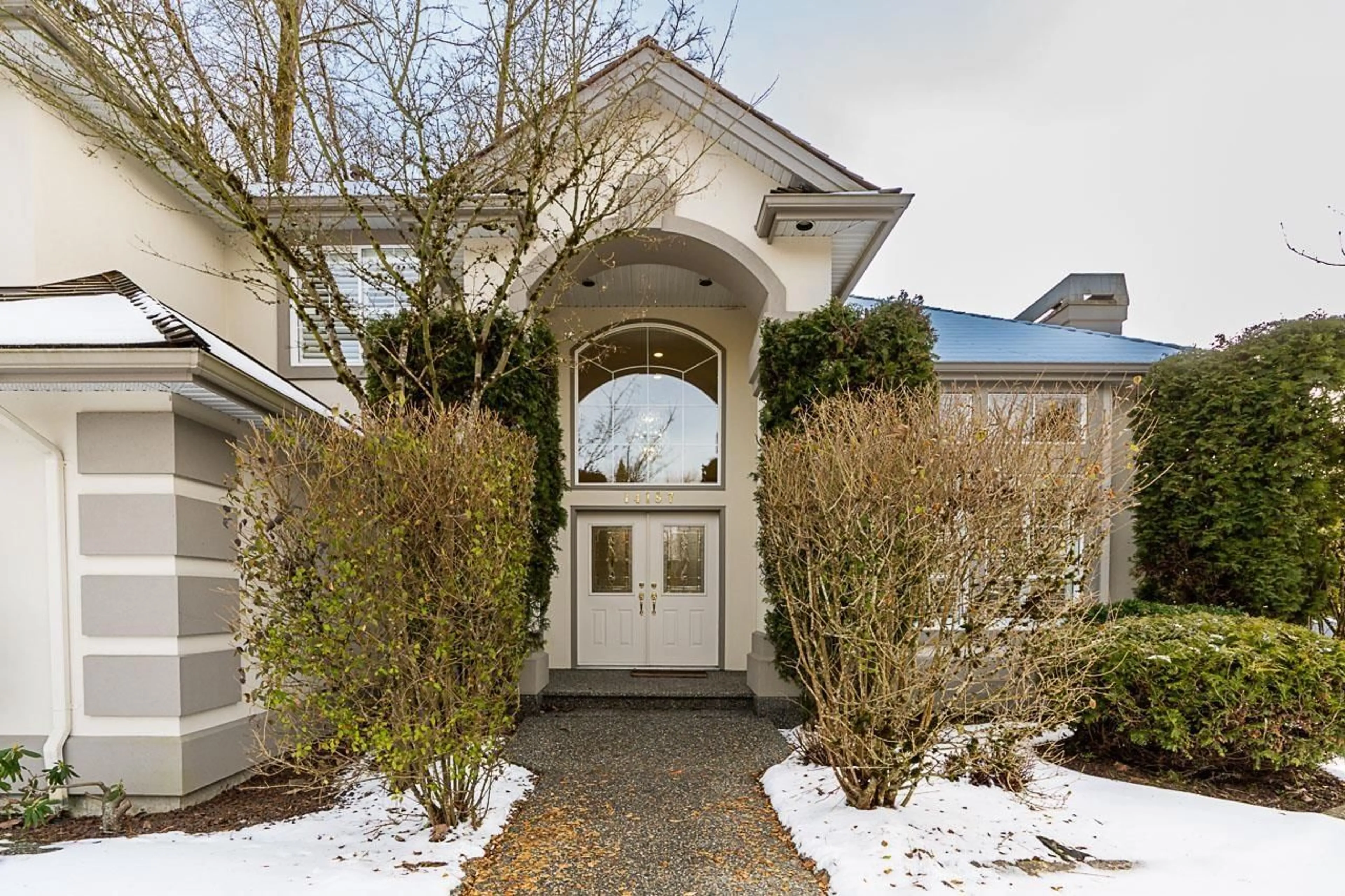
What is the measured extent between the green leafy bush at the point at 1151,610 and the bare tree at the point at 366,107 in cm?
678

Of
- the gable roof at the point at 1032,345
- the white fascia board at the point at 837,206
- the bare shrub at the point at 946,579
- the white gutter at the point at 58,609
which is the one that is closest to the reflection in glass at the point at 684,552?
the gable roof at the point at 1032,345

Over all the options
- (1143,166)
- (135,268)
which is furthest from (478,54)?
(1143,166)

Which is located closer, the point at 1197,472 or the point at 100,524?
the point at 100,524

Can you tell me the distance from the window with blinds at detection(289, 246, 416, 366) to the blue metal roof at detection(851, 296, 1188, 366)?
696 cm

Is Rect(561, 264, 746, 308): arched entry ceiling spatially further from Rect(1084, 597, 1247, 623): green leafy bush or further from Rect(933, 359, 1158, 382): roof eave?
Rect(1084, 597, 1247, 623): green leafy bush

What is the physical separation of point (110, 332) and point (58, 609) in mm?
2059

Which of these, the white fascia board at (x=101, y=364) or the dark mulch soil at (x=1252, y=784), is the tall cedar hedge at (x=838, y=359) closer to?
the dark mulch soil at (x=1252, y=784)

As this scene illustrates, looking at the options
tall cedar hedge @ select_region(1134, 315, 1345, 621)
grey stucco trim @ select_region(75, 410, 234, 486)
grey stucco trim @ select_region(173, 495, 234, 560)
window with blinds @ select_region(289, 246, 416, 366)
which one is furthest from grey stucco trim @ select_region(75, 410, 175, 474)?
tall cedar hedge @ select_region(1134, 315, 1345, 621)

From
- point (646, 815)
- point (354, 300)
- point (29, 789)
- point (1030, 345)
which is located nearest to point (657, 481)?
point (354, 300)

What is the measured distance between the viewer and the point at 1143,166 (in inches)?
499

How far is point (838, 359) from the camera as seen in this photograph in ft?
21.0

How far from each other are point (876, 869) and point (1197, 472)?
6.53 metres

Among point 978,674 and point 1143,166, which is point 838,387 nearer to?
point 978,674

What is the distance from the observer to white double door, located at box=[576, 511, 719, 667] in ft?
29.6
